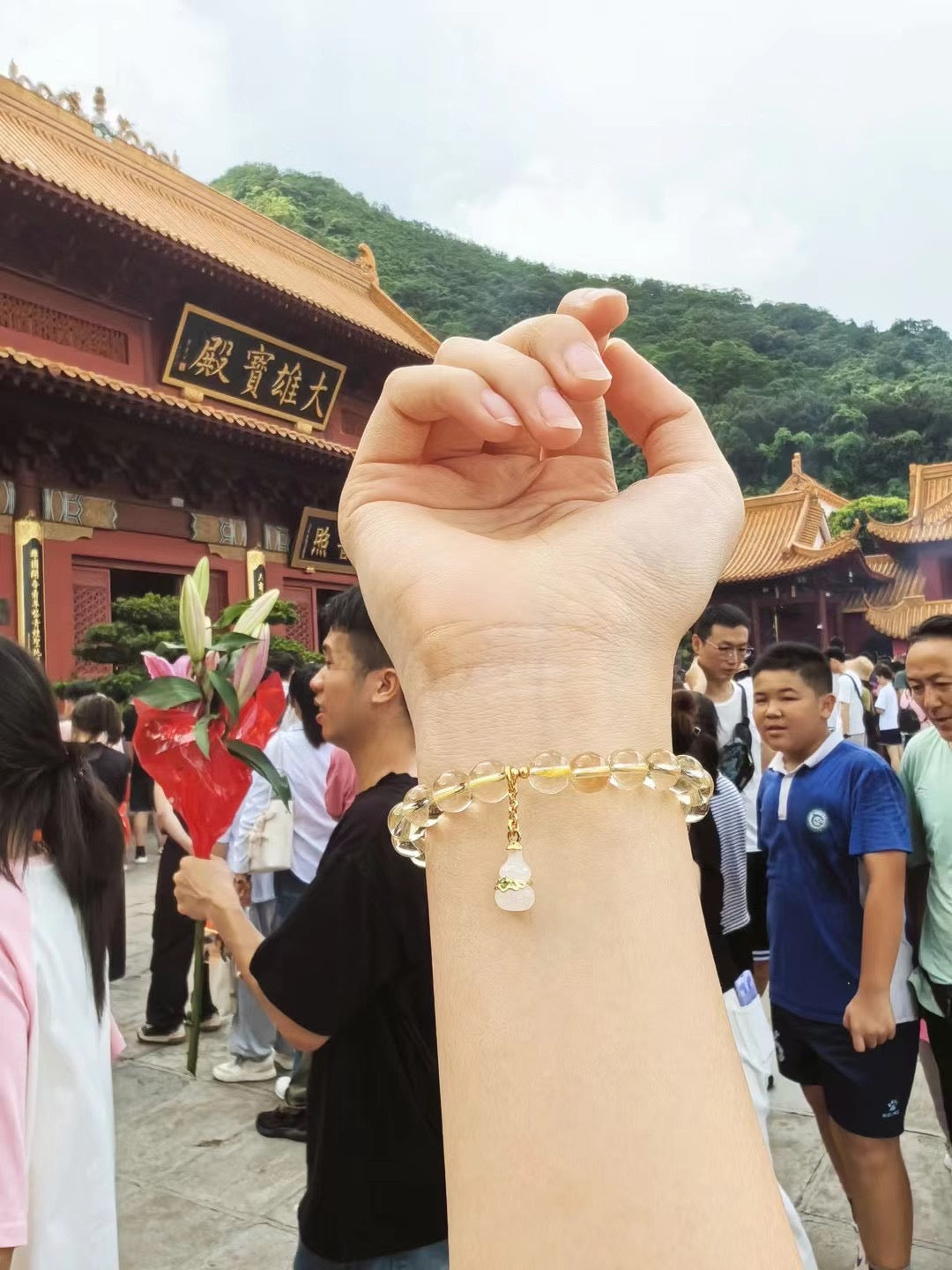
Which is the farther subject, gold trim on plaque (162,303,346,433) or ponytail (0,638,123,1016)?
gold trim on plaque (162,303,346,433)

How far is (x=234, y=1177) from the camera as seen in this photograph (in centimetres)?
281

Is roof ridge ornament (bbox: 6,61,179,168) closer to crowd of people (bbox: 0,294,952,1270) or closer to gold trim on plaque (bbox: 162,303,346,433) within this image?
gold trim on plaque (bbox: 162,303,346,433)

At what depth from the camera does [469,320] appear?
35562 millimetres

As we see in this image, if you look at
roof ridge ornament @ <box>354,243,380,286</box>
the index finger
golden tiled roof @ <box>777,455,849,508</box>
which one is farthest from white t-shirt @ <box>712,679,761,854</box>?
golden tiled roof @ <box>777,455,849,508</box>

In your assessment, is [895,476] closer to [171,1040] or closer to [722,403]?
[722,403]

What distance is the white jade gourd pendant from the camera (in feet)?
2.18

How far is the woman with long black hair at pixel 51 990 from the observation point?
133cm

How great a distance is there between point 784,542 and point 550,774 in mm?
25091

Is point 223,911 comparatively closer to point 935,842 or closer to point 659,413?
point 659,413

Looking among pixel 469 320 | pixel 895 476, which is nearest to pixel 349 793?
pixel 469 320

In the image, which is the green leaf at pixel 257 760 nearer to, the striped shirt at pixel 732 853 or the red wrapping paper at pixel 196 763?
the red wrapping paper at pixel 196 763

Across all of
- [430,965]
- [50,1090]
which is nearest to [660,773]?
[430,965]

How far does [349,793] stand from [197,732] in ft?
5.85

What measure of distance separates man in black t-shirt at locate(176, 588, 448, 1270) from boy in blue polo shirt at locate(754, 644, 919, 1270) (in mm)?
1340
